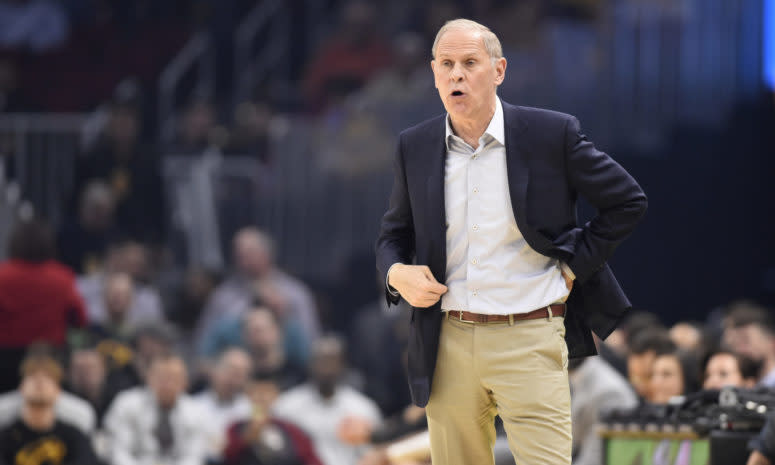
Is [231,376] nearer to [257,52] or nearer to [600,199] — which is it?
[257,52]

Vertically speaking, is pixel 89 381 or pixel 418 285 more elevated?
pixel 418 285

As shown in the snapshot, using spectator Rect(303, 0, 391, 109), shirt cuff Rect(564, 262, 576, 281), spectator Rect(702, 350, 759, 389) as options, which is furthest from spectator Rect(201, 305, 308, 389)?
shirt cuff Rect(564, 262, 576, 281)

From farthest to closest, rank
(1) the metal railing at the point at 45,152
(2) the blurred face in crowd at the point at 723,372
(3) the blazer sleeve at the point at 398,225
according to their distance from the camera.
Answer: (1) the metal railing at the point at 45,152 < (2) the blurred face in crowd at the point at 723,372 < (3) the blazer sleeve at the point at 398,225

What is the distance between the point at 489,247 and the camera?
243 cm

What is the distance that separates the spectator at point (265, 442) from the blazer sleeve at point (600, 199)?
15.9ft

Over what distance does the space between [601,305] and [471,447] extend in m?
0.43

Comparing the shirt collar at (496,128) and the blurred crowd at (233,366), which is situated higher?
the shirt collar at (496,128)

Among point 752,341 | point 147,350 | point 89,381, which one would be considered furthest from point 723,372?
point 147,350

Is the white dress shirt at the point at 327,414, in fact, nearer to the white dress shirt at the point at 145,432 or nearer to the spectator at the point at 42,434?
the white dress shirt at the point at 145,432

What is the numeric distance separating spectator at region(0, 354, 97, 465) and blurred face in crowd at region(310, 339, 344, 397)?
1.66m

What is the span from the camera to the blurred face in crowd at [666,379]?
4.70 m

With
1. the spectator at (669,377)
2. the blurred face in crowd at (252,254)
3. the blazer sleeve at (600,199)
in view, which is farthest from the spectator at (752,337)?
the blurred face in crowd at (252,254)

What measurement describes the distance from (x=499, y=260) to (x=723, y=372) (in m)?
2.47

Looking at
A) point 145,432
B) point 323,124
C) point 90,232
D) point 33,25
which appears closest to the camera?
point 145,432
